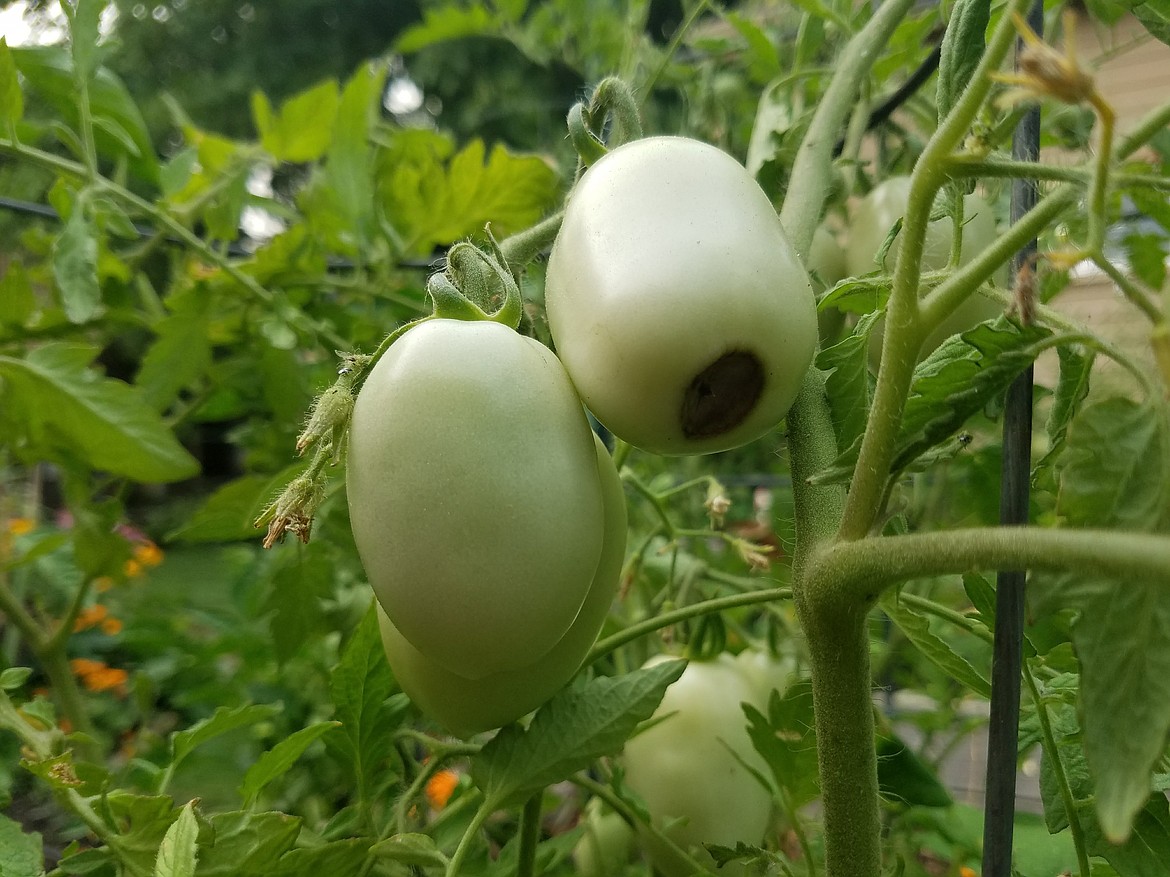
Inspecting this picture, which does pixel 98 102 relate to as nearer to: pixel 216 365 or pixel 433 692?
pixel 216 365

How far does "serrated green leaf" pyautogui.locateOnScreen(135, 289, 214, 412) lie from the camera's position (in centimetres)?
66

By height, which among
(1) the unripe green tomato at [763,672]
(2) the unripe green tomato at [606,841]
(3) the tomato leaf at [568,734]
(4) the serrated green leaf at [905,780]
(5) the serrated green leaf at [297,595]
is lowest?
(2) the unripe green tomato at [606,841]

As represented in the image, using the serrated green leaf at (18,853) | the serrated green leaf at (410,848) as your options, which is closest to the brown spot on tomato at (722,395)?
the serrated green leaf at (410,848)

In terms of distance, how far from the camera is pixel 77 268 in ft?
1.82

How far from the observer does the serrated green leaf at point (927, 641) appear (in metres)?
0.33

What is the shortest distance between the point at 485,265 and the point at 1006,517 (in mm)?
205

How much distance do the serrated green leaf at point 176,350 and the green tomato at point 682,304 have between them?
439 millimetres

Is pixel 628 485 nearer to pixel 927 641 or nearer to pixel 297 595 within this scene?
pixel 297 595

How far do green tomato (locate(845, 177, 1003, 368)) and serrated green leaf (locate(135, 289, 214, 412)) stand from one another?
1.49 feet

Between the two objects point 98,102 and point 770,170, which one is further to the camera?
point 98,102

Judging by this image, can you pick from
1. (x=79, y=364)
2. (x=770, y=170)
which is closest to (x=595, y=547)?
(x=770, y=170)

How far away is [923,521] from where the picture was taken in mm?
836

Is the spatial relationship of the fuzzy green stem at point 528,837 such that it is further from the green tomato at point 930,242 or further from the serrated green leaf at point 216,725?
the green tomato at point 930,242

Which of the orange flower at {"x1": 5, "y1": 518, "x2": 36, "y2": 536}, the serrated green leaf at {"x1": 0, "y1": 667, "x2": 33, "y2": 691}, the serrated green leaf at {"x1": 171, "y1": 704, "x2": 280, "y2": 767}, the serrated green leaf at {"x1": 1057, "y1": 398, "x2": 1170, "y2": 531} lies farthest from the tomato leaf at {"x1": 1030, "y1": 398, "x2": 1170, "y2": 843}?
the orange flower at {"x1": 5, "y1": 518, "x2": 36, "y2": 536}
